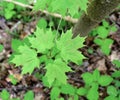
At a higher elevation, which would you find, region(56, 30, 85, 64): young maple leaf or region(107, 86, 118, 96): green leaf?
region(56, 30, 85, 64): young maple leaf

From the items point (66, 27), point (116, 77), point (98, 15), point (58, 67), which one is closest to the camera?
point (58, 67)

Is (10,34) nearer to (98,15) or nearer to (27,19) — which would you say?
(27,19)

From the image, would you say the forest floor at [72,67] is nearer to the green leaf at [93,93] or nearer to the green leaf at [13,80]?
the green leaf at [13,80]

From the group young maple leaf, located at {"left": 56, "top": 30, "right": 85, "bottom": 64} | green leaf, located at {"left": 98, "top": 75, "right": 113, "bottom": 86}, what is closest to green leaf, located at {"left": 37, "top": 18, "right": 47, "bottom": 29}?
green leaf, located at {"left": 98, "top": 75, "right": 113, "bottom": 86}

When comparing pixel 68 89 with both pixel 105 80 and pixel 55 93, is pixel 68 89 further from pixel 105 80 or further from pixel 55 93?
pixel 105 80

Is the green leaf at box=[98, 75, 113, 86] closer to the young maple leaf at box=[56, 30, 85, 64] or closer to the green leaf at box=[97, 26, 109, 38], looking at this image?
the green leaf at box=[97, 26, 109, 38]

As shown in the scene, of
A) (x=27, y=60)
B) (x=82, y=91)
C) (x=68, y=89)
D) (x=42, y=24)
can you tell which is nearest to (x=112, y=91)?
(x=82, y=91)

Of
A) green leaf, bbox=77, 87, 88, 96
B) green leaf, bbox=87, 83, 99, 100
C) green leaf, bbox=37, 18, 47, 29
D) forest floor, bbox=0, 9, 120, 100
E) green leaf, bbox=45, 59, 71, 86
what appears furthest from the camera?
green leaf, bbox=37, 18, 47, 29

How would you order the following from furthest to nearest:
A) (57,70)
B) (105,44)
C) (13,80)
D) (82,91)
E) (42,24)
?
(42,24)
(13,80)
(105,44)
(82,91)
(57,70)

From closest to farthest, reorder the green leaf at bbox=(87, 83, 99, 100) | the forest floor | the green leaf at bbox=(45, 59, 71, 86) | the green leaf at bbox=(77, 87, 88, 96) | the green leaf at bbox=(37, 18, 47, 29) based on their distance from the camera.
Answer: the green leaf at bbox=(45, 59, 71, 86) → the green leaf at bbox=(87, 83, 99, 100) → the green leaf at bbox=(77, 87, 88, 96) → the forest floor → the green leaf at bbox=(37, 18, 47, 29)

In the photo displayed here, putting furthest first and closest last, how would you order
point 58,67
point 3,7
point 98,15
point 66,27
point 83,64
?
1. point 3,7
2. point 66,27
3. point 83,64
4. point 98,15
5. point 58,67

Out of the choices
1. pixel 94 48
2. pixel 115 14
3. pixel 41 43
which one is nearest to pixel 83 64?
pixel 94 48
